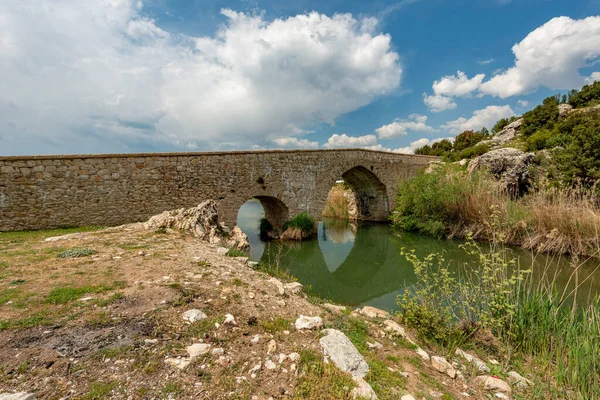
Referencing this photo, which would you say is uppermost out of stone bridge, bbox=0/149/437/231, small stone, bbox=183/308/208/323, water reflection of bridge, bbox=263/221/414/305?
stone bridge, bbox=0/149/437/231

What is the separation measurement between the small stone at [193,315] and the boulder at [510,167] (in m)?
16.6

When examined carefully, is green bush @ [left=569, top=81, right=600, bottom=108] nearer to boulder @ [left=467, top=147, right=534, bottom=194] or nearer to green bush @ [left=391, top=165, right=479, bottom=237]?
boulder @ [left=467, top=147, right=534, bottom=194]

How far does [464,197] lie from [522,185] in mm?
5691

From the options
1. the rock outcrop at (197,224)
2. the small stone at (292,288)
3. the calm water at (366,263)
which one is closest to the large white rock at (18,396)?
the small stone at (292,288)

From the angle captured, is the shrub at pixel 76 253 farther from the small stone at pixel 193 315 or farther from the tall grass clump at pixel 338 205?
the tall grass clump at pixel 338 205

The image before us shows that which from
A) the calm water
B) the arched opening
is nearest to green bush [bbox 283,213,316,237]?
the calm water

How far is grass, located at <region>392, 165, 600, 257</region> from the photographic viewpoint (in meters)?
8.53

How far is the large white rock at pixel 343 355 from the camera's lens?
2.38 m

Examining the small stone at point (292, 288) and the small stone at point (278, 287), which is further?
the small stone at point (292, 288)

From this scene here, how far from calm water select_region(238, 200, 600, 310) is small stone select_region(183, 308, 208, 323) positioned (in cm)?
408

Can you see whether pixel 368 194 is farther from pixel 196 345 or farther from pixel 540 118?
pixel 540 118

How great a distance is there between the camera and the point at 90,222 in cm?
989

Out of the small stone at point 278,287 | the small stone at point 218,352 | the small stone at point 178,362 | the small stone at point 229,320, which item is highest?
the small stone at point 178,362

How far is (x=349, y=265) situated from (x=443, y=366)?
25.2 feet
